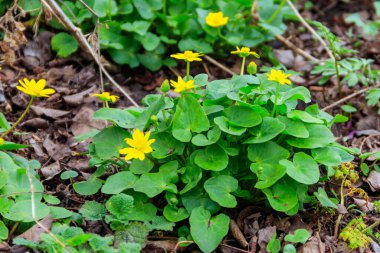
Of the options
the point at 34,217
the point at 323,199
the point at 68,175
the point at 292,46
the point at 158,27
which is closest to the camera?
the point at 34,217

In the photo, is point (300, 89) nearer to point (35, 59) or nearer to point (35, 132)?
point (35, 132)

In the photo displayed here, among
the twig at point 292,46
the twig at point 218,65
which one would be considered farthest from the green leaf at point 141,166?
the twig at point 292,46

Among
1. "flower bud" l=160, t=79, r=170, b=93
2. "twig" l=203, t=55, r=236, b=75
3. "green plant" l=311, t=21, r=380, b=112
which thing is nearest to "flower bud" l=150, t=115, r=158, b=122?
"flower bud" l=160, t=79, r=170, b=93

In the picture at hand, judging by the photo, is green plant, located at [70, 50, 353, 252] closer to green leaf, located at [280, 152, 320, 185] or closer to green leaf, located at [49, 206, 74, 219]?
green leaf, located at [280, 152, 320, 185]

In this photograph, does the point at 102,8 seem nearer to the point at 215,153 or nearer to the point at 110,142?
→ the point at 110,142

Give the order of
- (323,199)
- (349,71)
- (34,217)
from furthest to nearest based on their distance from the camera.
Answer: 1. (349,71)
2. (323,199)
3. (34,217)

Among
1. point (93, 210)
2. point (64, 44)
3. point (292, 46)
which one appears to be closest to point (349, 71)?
point (292, 46)

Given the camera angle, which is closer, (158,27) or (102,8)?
(102,8)
